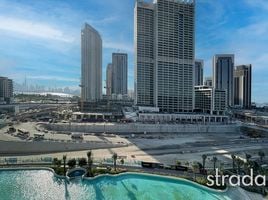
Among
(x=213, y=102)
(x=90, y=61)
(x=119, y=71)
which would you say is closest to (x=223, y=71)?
(x=213, y=102)

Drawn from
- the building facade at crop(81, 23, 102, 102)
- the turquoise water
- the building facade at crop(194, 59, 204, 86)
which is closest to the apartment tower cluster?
the building facade at crop(81, 23, 102, 102)

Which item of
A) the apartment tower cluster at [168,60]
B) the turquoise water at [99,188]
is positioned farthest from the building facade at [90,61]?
the turquoise water at [99,188]

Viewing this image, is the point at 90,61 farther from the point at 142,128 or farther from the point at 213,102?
the point at 142,128

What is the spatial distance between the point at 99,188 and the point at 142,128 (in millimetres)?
48360

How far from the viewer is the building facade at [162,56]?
95.9 metres

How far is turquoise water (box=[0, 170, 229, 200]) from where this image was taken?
2439 cm

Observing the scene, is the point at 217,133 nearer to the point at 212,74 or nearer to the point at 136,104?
the point at 136,104

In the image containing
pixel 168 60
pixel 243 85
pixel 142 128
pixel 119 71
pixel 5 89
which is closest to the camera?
pixel 142 128

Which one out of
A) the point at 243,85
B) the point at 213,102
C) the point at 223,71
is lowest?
the point at 213,102

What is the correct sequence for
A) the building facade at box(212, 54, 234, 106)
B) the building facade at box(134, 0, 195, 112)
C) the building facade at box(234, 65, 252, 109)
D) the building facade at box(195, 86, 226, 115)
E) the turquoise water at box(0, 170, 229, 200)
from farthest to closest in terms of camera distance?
the building facade at box(234, 65, 252, 109) → the building facade at box(212, 54, 234, 106) → the building facade at box(195, 86, 226, 115) → the building facade at box(134, 0, 195, 112) → the turquoise water at box(0, 170, 229, 200)

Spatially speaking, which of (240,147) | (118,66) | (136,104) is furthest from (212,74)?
(240,147)

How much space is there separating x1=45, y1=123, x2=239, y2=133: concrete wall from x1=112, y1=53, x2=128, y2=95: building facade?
107 m

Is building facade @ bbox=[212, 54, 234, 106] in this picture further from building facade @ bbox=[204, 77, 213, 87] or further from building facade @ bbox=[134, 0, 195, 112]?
building facade @ bbox=[134, 0, 195, 112]

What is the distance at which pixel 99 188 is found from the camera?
2658 centimetres
